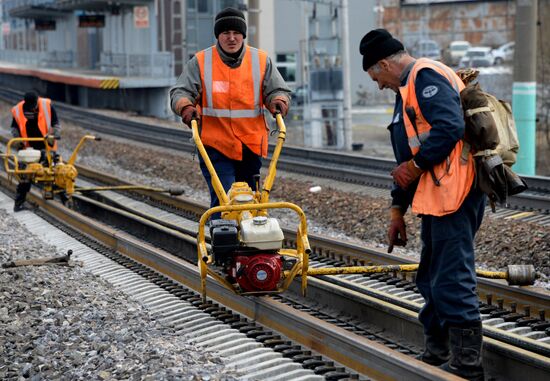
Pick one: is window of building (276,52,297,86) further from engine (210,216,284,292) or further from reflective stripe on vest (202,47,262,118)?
engine (210,216,284,292)

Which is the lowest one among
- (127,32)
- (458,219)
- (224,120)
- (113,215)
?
(113,215)

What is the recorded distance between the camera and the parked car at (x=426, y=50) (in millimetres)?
49156

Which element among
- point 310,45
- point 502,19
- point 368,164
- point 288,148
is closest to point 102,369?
point 368,164

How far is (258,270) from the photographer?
21.4 feet

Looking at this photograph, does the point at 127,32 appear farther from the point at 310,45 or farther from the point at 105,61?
the point at 310,45

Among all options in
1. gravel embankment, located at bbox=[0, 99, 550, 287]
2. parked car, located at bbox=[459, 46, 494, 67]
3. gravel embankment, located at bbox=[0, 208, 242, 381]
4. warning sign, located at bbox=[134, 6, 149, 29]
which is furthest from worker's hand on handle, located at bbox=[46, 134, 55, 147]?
parked car, located at bbox=[459, 46, 494, 67]

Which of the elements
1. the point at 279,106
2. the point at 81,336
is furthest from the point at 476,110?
the point at 81,336

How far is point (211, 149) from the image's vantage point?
753 cm

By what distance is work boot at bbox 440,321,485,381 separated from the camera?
16.6 feet

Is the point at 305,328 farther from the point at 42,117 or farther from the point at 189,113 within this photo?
the point at 42,117

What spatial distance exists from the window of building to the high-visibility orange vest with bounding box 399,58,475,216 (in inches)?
1831

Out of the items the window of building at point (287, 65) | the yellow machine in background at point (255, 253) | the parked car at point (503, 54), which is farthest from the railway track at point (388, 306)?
the parked car at point (503, 54)

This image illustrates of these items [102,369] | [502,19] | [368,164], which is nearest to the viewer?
[102,369]

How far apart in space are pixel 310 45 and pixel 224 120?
59.6 ft
